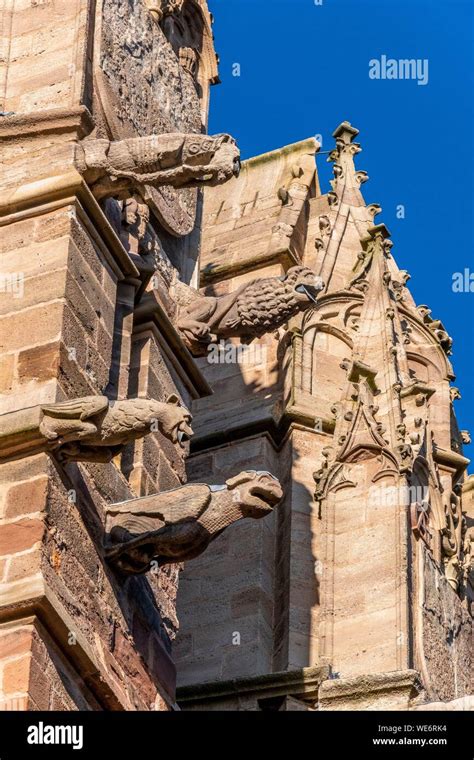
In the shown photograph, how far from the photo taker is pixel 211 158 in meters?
13.0

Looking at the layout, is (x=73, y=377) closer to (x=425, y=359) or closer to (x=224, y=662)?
(x=224, y=662)

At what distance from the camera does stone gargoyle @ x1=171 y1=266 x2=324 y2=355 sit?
13.7 metres

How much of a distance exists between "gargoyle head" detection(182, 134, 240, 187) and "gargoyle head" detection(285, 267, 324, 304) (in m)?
0.92

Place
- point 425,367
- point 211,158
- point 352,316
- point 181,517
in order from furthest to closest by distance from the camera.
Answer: point 425,367
point 352,316
point 211,158
point 181,517

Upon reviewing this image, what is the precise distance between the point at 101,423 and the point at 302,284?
2469 mm

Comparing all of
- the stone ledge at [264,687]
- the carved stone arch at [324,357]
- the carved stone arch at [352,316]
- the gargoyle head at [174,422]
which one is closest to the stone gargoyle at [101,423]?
the gargoyle head at [174,422]

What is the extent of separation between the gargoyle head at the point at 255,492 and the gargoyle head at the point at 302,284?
1875mm

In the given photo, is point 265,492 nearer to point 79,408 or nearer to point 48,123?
point 79,408

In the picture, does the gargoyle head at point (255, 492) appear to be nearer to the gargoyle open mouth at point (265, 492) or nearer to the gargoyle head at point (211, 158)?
the gargoyle open mouth at point (265, 492)

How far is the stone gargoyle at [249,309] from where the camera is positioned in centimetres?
1373

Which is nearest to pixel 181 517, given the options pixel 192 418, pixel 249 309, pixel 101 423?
pixel 101 423

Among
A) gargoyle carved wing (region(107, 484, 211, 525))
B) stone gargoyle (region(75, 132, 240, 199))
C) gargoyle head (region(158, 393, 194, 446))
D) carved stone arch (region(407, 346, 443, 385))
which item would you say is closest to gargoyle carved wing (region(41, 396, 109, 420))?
gargoyle head (region(158, 393, 194, 446))
